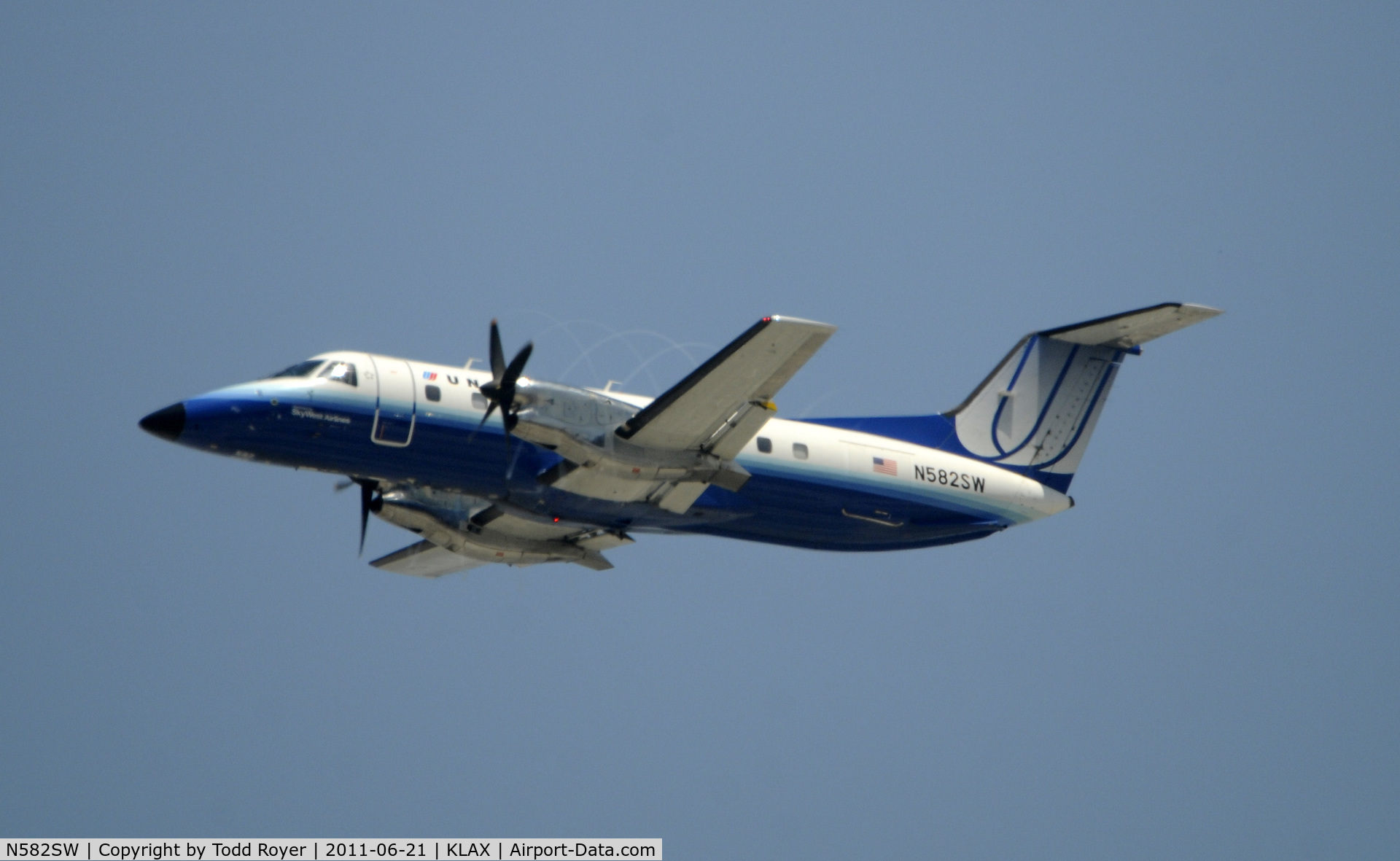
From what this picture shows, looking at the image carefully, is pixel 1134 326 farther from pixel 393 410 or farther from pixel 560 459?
pixel 393 410

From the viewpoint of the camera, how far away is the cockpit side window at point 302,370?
17.2 metres

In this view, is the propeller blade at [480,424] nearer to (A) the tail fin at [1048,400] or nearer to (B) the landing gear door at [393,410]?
(B) the landing gear door at [393,410]

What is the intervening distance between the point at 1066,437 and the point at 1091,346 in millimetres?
1562

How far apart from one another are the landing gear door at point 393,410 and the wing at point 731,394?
2.75m

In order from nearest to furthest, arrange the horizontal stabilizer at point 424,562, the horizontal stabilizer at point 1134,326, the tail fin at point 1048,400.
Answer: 1. the horizontal stabilizer at point 1134,326
2. the tail fin at point 1048,400
3. the horizontal stabilizer at point 424,562

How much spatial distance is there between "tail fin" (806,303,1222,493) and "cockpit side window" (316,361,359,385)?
754 centimetres

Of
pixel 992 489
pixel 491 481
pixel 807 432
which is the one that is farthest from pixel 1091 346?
pixel 491 481

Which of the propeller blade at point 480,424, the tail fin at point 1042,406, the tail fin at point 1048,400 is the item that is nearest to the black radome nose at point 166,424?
the propeller blade at point 480,424

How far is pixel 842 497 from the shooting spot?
18.9 meters

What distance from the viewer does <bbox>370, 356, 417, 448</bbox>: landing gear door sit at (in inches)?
671

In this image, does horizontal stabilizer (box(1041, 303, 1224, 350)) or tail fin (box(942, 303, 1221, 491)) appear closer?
horizontal stabilizer (box(1041, 303, 1224, 350))

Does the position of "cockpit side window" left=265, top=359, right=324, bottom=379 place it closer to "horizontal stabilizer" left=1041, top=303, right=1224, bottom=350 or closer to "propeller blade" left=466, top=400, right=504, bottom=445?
"propeller blade" left=466, top=400, right=504, bottom=445

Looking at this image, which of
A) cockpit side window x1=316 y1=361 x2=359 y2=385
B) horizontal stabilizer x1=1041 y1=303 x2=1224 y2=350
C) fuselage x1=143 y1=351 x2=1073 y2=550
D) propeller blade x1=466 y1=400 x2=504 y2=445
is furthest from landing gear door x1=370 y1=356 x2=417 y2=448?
horizontal stabilizer x1=1041 y1=303 x2=1224 y2=350

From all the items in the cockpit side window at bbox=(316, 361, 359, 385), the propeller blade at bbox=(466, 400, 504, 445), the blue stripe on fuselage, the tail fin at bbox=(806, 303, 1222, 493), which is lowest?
the blue stripe on fuselage
